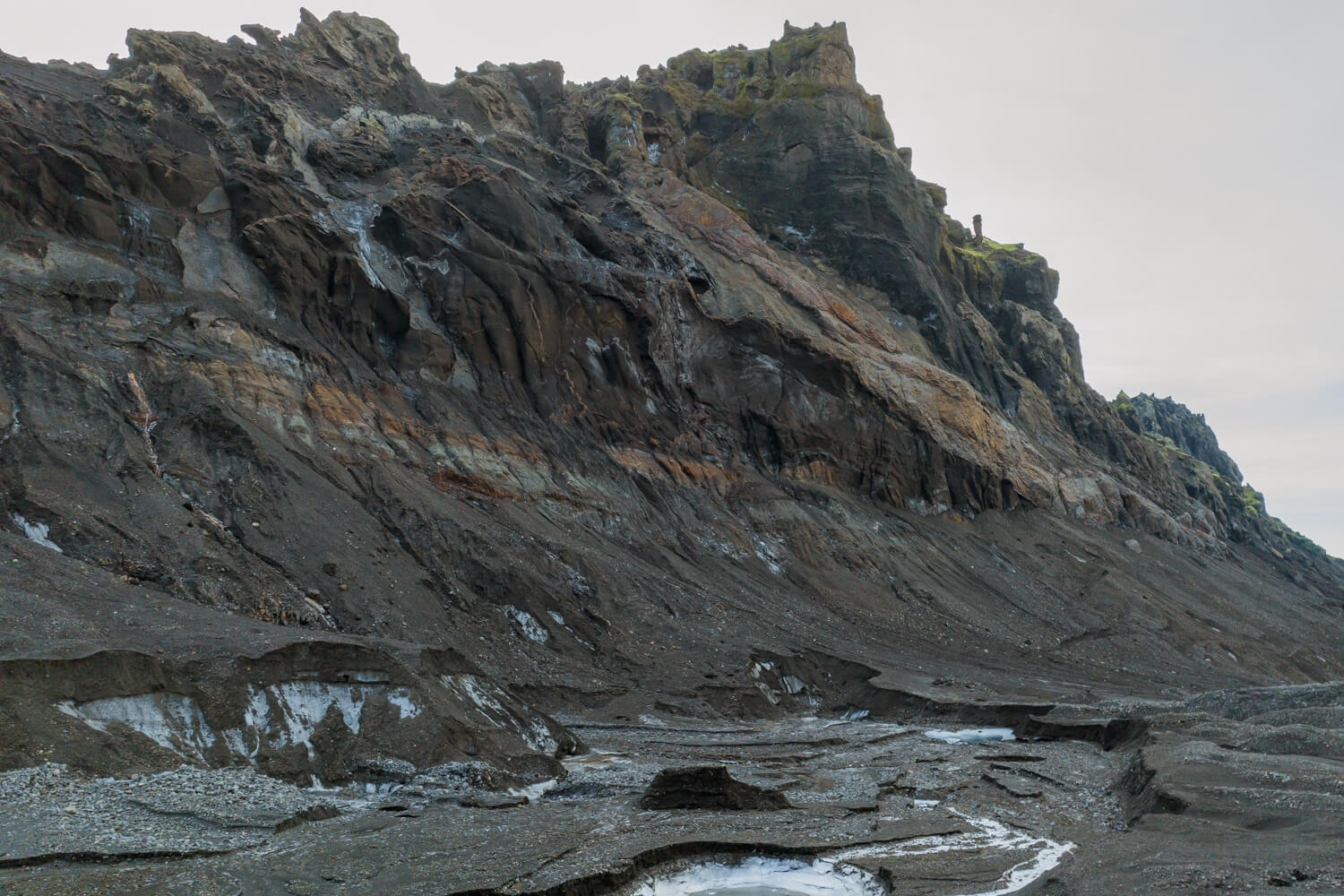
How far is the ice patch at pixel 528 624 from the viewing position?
3034 centimetres

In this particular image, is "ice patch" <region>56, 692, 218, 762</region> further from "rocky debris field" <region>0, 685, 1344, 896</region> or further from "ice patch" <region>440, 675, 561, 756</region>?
"ice patch" <region>440, 675, 561, 756</region>

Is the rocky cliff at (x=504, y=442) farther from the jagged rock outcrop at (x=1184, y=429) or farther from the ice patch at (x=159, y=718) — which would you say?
the jagged rock outcrop at (x=1184, y=429)

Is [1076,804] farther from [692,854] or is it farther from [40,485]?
[40,485]

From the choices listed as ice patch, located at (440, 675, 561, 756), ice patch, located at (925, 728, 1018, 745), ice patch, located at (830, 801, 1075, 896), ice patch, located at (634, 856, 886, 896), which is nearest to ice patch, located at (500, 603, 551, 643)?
ice patch, located at (440, 675, 561, 756)

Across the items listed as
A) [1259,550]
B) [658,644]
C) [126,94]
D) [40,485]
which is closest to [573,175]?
[126,94]

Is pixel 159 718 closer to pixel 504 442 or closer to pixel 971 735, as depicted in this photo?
pixel 971 735

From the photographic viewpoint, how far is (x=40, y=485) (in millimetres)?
22875

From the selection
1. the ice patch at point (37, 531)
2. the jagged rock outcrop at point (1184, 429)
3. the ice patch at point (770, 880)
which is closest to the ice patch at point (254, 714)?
the ice patch at point (770, 880)

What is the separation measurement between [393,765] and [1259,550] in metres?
95.8

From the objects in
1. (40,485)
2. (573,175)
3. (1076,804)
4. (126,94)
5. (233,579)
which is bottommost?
(1076,804)

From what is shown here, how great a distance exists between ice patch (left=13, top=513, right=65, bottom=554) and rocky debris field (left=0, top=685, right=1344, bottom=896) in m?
12.0

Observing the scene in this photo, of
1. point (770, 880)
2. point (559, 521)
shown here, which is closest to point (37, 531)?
point (770, 880)

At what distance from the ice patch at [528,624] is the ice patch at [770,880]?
19.7m

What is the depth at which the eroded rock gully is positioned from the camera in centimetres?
1245
